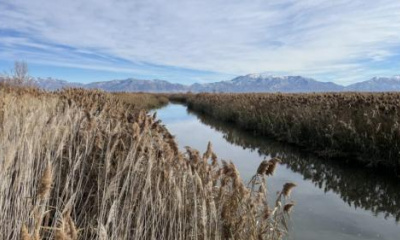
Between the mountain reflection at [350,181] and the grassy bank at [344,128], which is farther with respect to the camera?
the grassy bank at [344,128]

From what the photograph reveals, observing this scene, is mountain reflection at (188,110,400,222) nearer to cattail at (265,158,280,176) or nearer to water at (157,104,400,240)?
water at (157,104,400,240)

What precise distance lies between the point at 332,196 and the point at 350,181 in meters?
1.22

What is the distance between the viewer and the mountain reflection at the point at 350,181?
7531 mm

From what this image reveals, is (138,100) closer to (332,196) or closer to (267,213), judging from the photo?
(332,196)

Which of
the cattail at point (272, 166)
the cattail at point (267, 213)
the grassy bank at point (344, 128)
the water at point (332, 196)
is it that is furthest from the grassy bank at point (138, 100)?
the cattail at point (272, 166)

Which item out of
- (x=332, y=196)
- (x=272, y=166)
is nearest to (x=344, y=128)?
(x=332, y=196)

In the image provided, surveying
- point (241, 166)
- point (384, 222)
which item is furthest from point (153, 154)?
point (241, 166)

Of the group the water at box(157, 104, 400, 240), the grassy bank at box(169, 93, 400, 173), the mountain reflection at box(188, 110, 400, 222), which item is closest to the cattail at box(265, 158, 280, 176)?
the water at box(157, 104, 400, 240)

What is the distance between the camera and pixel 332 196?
8039 mm

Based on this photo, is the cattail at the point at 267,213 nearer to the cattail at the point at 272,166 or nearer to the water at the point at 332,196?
the cattail at the point at 272,166

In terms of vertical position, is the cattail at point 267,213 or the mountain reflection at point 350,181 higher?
the cattail at point 267,213

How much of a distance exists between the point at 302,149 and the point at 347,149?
1971 mm

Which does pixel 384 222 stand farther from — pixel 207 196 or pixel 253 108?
pixel 253 108

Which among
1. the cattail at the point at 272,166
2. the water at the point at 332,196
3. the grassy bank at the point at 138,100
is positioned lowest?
the water at the point at 332,196
